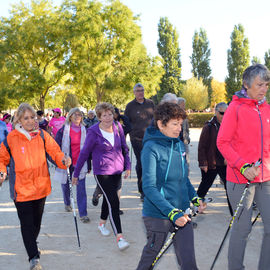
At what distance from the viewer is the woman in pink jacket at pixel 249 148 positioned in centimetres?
A: 334

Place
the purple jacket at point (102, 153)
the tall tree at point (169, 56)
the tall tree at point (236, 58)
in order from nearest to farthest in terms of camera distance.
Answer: the purple jacket at point (102, 153) → the tall tree at point (169, 56) → the tall tree at point (236, 58)

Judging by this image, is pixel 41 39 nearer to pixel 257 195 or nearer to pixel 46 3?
pixel 46 3

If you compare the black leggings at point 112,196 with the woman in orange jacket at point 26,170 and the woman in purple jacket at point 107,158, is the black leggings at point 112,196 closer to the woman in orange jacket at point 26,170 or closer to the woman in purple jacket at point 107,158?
the woman in purple jacket at point 107,158

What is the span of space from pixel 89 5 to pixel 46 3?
390cm

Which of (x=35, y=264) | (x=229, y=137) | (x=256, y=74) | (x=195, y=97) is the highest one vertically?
(x=195, y=97)

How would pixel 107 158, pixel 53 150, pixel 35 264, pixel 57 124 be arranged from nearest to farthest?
pixel 35 264 < pixel 53 150 < pixel 107 158 < pixel 57 124

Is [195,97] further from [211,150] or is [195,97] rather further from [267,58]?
[211,150]

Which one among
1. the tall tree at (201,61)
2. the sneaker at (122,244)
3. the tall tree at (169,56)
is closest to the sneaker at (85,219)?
the sneaker at (122,244)

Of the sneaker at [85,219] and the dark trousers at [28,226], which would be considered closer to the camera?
Answer: the dark trousers at [28,226]

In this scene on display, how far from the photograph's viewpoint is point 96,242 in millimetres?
4891

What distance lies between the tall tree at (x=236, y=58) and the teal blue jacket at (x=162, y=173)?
65101 millimetres

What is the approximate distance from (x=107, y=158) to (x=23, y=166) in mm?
1232

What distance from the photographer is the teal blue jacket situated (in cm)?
283

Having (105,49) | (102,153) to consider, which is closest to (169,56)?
(105,49)
